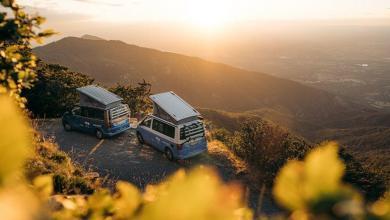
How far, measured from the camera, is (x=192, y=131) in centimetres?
1633

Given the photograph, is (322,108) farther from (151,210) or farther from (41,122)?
(151,210)

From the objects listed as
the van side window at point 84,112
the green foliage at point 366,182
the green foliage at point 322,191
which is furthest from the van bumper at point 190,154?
the green foliage at point 322,191

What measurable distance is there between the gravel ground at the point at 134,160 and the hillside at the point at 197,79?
10014 centimetres

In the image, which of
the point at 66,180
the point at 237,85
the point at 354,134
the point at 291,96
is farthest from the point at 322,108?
the point at 66,180

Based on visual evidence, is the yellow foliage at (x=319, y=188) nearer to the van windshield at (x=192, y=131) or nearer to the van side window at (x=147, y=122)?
the van windshield at (x=192, y=131)

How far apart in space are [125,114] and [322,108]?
422 ft

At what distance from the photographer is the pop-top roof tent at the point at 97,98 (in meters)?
18.9

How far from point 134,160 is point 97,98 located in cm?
417

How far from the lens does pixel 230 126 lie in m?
67.6

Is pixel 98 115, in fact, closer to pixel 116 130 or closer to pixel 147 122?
pixel 116 130

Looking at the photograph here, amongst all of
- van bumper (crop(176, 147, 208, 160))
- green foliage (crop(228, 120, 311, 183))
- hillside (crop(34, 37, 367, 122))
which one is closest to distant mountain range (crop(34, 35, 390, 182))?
hillside (crop(34, 37, 367, 122))

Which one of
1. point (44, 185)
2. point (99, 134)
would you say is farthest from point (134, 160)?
point (44, 185)

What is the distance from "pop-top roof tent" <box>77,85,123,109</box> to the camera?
18.9 m

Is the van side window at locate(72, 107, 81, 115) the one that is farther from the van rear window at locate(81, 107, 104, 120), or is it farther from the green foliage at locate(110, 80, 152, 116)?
the green foliage at locate(110, 80, 152, 116)
